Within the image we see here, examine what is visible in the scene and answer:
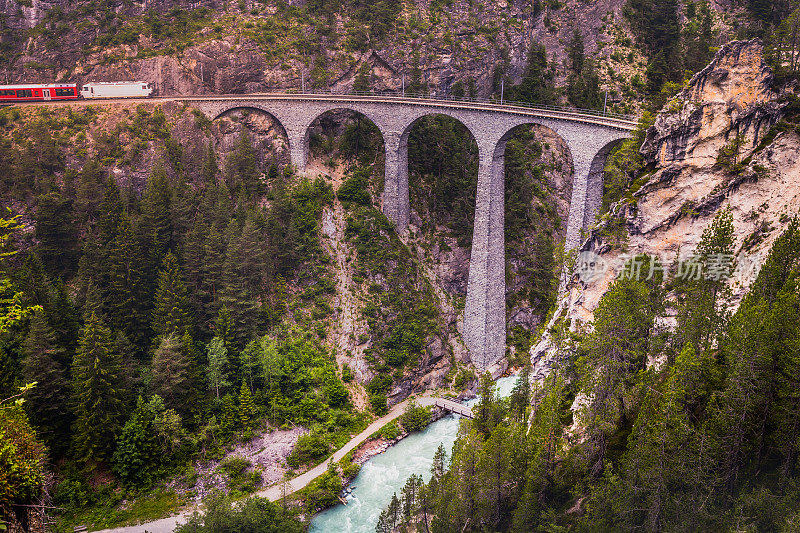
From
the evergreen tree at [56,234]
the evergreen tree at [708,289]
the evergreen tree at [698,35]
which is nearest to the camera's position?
the evergreen tree at [708,289]

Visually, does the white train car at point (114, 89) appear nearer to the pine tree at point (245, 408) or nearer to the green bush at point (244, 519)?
the pine tree at point (245, 408)

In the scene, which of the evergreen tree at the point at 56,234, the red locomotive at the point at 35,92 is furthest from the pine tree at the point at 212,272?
the red locomotive at the point at 35,92

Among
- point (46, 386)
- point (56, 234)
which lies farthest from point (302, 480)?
point (56, 234)

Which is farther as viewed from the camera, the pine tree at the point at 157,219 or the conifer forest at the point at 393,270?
the pine tree at the point at 157,219

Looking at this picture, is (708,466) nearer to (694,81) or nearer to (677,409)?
(677,409)

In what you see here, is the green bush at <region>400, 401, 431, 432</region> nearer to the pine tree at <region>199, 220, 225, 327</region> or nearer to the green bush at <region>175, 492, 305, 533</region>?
the green bush at <region>175, 492, 305, 533</region>

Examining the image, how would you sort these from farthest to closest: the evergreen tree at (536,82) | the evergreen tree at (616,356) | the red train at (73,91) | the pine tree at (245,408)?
the evergreen tree at (536,82), the red train at (73,91), the pine tree at (245,408), the evergreen tree at (616,356)

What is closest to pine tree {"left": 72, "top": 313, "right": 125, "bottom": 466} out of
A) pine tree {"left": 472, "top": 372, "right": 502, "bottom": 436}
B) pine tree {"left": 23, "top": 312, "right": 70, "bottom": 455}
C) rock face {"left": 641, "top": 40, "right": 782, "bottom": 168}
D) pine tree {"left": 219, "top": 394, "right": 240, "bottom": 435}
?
pine tree {"left": 23, "top": 312, "right": 70, "bottom": 455}
